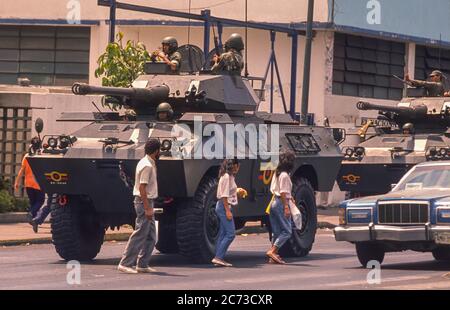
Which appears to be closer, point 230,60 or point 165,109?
point 165,109

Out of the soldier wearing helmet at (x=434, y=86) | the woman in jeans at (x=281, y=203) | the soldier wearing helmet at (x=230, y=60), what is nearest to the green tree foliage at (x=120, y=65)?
the soldier wearing helmet at (x=434, y=86)

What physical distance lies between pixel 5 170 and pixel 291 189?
10.7 meters

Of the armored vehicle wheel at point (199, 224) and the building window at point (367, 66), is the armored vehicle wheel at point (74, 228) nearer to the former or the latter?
the armored vehicle wheel at point (199, 224)

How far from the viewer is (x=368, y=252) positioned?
1839 centimetres

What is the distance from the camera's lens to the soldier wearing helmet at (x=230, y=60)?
20500 millimetres

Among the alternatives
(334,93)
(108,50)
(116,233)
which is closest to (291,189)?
(116,233)

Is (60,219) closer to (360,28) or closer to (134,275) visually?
(134,275)

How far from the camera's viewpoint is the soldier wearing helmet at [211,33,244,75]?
807 inches

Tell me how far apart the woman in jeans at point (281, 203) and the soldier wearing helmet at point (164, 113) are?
68.5 inches

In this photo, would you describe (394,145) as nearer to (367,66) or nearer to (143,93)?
(143,93)

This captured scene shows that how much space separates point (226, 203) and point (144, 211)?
5.74ft

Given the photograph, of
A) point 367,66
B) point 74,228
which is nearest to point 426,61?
point 367,66

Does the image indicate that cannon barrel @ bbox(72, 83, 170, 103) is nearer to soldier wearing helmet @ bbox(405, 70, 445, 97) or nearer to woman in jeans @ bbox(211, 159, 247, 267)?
woman in jeans @ bbox(211, 159, 247, 267)

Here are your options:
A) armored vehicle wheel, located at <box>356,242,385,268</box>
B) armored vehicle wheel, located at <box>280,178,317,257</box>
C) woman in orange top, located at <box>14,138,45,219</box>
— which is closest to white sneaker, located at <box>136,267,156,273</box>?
armored vehicle wheel, located at <box>356,242,385,268</box>
